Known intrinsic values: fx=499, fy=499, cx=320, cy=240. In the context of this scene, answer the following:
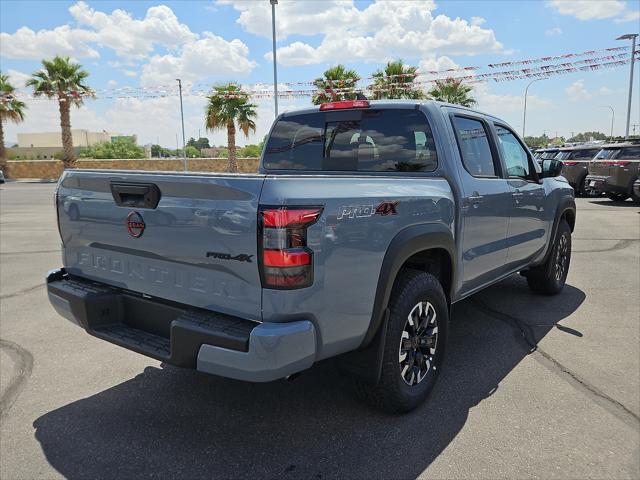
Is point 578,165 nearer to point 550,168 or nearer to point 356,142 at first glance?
point 550,168

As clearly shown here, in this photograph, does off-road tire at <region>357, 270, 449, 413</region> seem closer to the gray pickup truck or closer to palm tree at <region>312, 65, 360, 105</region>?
the gray pickup truck

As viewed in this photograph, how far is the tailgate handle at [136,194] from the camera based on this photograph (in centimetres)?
260

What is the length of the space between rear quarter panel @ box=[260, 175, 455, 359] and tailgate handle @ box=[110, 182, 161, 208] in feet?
2.30

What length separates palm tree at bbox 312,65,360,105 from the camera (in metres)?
24.3

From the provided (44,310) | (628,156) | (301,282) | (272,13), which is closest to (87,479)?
(301,282)

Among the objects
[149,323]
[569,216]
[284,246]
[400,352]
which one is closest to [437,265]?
[400,352]

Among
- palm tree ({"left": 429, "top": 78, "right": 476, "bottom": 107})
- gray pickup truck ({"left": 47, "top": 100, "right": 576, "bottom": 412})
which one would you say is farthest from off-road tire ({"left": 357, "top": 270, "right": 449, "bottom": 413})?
palm tree ({"left": 429, "top": 78, "right": 476, "bottom": 107})

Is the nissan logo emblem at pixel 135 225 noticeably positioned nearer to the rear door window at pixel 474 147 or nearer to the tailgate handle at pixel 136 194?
the tailgate handle at pixel 136 194

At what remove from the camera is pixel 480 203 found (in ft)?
12.4

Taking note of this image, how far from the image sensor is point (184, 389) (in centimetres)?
346

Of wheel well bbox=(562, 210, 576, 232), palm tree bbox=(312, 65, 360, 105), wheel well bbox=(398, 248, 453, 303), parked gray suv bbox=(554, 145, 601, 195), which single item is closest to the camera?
wheel well bbox=(398, 248, 453, 303)

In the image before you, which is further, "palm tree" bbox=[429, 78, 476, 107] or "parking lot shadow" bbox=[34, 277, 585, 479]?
"palm tree" bbox=[429, 78, 476, 107]

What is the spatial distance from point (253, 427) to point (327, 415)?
466mm

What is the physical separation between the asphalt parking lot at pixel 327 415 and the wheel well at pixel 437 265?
72 cm
